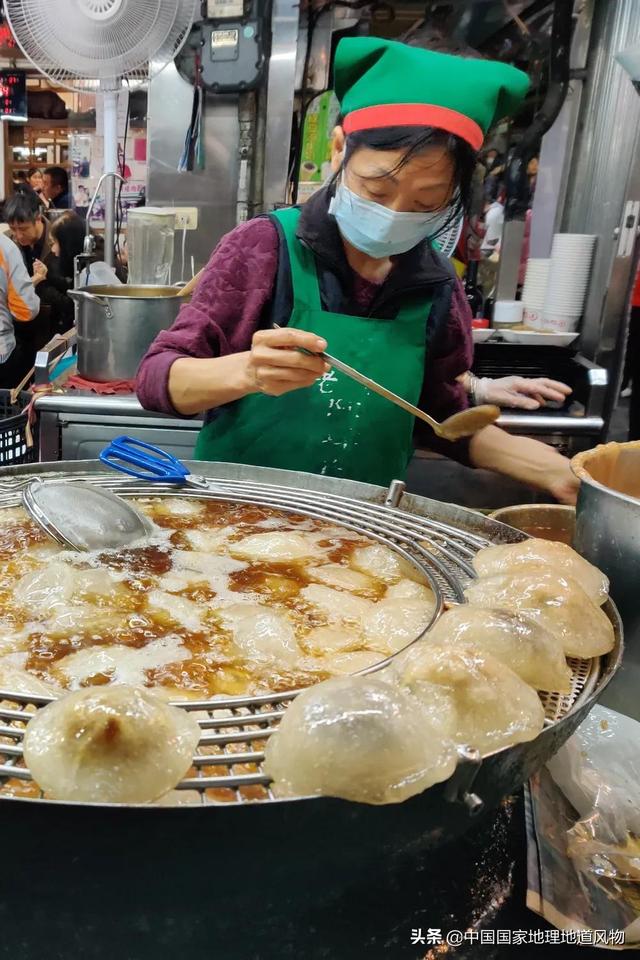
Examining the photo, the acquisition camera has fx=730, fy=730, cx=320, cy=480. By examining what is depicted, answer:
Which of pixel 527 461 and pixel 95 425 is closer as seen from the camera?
pixel 527 461

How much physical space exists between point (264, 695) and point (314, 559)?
508mm

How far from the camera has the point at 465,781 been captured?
0.72 meters

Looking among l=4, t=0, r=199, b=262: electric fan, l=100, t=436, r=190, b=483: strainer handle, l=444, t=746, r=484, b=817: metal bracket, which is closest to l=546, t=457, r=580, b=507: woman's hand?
l=100, t=436, r=190, b=483: strainer handle

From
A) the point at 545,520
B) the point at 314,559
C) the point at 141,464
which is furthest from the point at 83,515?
the point at 545,520

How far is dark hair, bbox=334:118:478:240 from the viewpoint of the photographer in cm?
163

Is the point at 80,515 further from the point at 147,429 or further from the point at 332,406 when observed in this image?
the point at 147,429

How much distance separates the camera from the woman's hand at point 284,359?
1.49 metres

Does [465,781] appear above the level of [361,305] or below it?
below

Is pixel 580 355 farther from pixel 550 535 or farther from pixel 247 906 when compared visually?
pixel 247 906

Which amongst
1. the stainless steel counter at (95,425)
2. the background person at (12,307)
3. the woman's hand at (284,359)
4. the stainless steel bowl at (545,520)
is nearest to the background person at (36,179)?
the background person at (12,307)

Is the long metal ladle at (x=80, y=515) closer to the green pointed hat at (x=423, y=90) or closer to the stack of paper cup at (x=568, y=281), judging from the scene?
the green pointed hat at (x=423, y=90)

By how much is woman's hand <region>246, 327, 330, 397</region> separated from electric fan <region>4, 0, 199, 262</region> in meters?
3.01

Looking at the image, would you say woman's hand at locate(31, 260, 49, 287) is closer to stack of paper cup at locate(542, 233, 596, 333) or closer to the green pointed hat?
stack of paper cup at locate(542, 233, 596, 333)

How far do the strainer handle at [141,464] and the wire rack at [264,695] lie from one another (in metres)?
0.02
